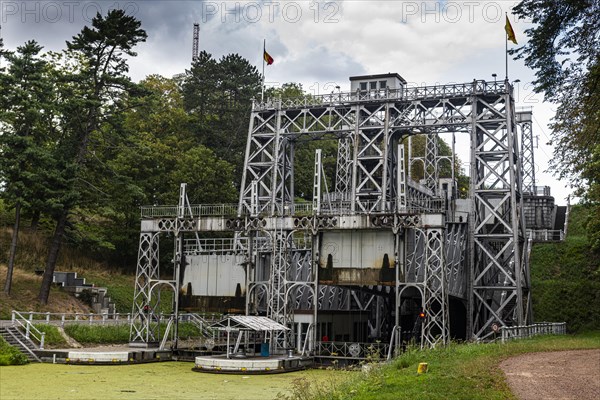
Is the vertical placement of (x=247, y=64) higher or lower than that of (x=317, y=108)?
higher

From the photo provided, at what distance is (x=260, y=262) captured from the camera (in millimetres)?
49812

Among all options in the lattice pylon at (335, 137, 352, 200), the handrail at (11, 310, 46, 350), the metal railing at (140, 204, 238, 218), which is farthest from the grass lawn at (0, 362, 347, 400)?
the lattice pylon at (335, 137, 352, 200)

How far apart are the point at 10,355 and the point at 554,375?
91.6 feet

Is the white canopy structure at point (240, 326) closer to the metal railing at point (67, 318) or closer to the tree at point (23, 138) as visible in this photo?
the metal railing at point (67, 318)

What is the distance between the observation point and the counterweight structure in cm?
4359

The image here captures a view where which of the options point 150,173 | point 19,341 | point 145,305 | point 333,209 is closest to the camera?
point 19,341

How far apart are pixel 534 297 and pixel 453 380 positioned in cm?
3864

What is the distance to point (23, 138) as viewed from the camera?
50188 millimetres

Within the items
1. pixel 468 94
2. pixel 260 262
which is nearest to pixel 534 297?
pixel 468 94

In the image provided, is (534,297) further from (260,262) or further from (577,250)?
(260,262)

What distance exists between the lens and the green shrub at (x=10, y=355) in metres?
36.9

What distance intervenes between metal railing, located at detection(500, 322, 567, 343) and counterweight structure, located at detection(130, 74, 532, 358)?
1142 millimetres

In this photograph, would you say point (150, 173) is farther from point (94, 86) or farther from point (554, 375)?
point (554, 375)

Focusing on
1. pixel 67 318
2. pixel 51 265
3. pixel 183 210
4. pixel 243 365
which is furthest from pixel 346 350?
pixel 51 265
